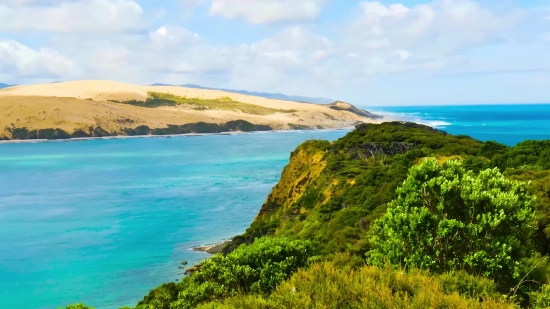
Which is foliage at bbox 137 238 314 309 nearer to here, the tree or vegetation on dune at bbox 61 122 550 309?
vegetation on dune at bbox 61 122 550 309

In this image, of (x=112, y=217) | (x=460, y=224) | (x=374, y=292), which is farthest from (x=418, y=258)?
(x=112, y=217)

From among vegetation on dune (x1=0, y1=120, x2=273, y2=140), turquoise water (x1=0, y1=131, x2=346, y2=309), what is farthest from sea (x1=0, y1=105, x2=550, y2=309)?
vegetation on dune (x1=0, y1=120, x2=273, y2=140)

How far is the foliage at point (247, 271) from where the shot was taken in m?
15.0

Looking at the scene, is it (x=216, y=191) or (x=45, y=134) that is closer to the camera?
(x=216, y=191)

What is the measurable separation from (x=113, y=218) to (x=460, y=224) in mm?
47203

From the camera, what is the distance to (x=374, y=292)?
8.82 m

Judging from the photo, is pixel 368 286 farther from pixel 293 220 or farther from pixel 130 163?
pixel 130 163

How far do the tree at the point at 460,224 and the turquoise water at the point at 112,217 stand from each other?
2107cm

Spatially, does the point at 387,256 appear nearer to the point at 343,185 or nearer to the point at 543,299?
the point at 543,299

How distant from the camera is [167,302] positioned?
18562 millimetres

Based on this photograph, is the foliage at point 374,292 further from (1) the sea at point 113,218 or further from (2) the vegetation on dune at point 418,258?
(1) the sea at point 113,218

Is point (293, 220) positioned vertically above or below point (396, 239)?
below

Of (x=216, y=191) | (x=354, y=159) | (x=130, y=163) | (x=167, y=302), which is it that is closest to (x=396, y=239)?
(x=167, y=302)

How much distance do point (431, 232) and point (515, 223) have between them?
2.18 metres
